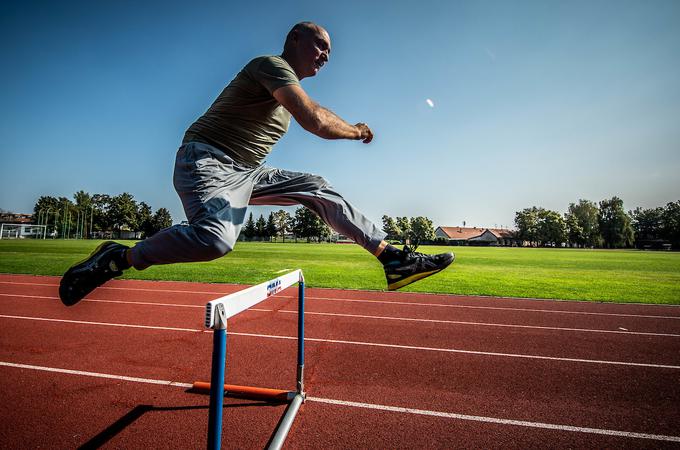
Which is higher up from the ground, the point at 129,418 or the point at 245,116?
the point at 245,116

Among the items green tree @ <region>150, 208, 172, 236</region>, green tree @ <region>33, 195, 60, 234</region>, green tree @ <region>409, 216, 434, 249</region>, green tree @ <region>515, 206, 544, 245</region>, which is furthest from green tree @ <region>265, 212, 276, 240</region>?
green tree @ <region>515, 206, 544, 245</region>

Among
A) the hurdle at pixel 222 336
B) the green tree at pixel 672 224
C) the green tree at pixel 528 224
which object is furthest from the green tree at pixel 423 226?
the hurdle at pixel 222 336

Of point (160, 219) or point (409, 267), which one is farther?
point (160, 219)

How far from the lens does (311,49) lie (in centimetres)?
220

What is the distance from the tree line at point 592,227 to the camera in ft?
293

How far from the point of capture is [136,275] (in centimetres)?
1416

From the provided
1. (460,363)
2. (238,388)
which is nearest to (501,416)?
(460,363)

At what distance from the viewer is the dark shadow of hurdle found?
2.83 meters

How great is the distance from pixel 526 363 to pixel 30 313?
31.2ft

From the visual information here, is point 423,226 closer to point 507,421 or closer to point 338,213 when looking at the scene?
point 507,421

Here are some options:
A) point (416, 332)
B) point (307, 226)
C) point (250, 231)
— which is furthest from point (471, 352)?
point (250, 231)

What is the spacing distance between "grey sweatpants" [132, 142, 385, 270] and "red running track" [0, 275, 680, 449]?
1833mm

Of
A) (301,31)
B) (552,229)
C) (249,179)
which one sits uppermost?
(552,229)

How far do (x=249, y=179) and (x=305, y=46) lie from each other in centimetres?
90
